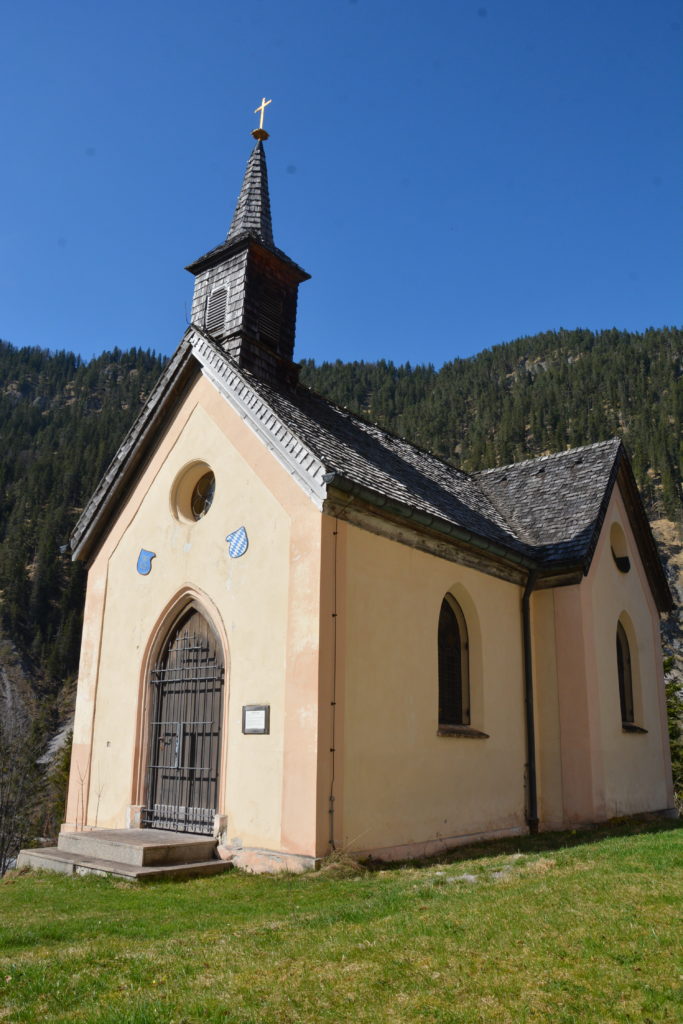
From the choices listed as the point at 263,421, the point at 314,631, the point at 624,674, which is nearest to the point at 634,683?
the point at 624,674

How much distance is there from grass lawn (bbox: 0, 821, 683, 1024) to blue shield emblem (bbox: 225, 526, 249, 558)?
457 cm

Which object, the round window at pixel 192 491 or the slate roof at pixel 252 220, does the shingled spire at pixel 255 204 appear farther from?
the round window at pixel 192 491

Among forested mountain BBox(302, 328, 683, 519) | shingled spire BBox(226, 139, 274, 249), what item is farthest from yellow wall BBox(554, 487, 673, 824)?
forested mountain BBox(302, 328, 683, 519)

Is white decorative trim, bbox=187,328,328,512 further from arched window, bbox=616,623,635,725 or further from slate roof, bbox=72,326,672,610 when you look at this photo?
arched window, bbox=616,623,635,725

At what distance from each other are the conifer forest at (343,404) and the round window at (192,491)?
3429 cm

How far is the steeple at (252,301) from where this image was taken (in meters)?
14.8

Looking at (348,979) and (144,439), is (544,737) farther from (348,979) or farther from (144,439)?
(348,979)

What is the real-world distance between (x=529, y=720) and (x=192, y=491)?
7.48 metres

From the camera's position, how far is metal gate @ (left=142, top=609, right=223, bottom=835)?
38.3ft

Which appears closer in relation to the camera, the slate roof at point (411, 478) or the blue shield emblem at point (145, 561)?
the slate roof at point (411, 478)

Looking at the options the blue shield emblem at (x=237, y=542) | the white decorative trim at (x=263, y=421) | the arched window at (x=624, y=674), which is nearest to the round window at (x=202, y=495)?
the blue shield emblem at (x=237, y=542)

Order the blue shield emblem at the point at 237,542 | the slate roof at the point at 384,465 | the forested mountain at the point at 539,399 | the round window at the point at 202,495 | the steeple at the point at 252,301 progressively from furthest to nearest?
1. the forested mountain at the point at 539,399
2. the steeple at the point at 252,301
3. the round window at the point at 202,495
4. the slate roof at the point at 384,465
5. the blue shield emblem at the point at 237,542

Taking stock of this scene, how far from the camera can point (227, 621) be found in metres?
11.8

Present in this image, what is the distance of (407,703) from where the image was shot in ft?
38.1
